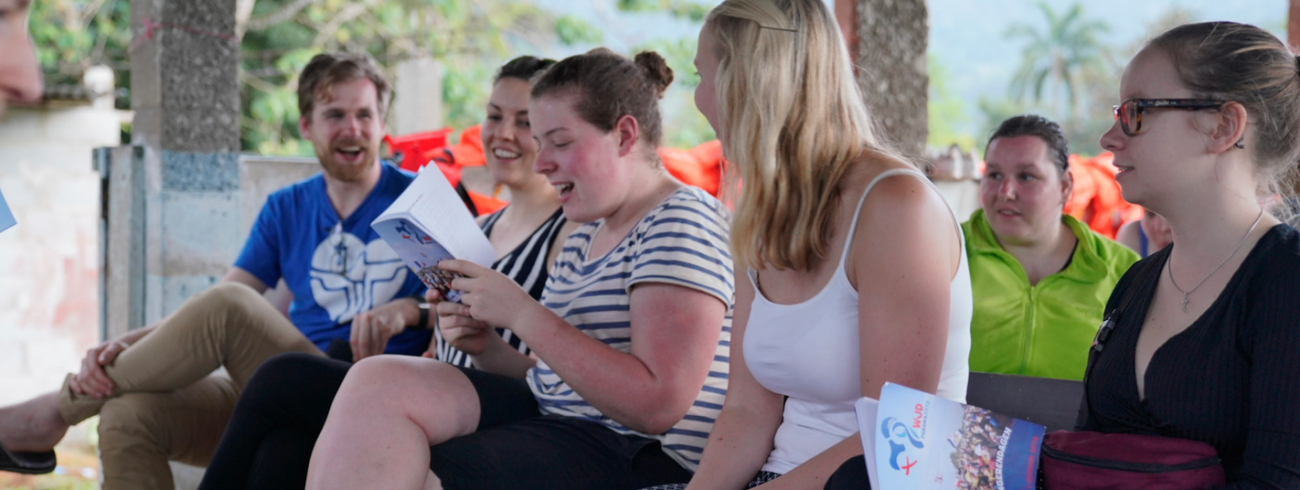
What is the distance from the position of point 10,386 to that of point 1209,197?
7.42 meters

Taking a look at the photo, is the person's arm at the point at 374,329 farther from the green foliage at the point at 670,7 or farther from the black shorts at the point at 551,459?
the green foliage at the point at 670,7

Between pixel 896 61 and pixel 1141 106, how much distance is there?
2.58m

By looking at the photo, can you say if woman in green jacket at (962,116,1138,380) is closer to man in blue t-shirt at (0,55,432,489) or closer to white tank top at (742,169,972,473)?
white tank top at (742,169,972,473)

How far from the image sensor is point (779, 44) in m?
1.53

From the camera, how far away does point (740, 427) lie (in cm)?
166

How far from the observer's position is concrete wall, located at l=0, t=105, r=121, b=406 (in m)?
6.68

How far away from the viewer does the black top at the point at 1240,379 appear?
3.66ft

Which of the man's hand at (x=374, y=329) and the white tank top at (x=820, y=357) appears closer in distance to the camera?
the white tank top at (x=820, y=357)

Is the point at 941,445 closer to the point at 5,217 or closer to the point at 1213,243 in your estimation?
the point at 1213,243

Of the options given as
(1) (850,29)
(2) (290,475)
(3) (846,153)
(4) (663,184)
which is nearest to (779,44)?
(3) (846,153)

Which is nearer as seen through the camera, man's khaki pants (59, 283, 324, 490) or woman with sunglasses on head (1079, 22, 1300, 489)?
woman with sunglasses on head (1079, 22, 1300, 489)

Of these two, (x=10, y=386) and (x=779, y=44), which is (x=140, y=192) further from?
(x=10, y=386)

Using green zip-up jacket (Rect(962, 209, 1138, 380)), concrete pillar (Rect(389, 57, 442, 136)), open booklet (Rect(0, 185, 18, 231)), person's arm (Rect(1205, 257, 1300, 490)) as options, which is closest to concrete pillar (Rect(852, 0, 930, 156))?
green zip-up jacket (Rect(962, 209, 1138, 380))

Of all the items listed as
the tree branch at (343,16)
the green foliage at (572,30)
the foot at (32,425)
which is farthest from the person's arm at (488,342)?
the tree branch at (343,16)
